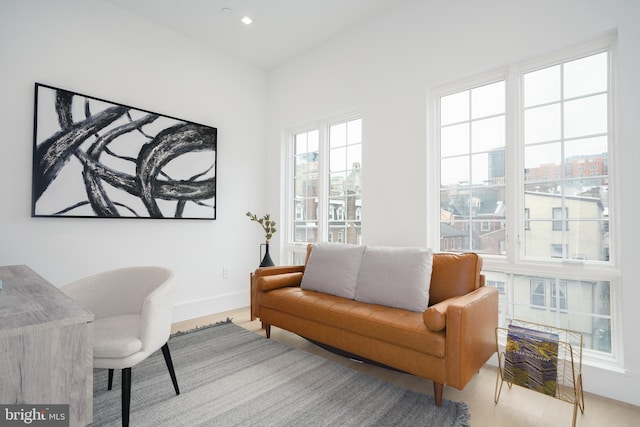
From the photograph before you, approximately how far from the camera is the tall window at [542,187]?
212 centimetres

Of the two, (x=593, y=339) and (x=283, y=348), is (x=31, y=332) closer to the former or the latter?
(x=283, y=348)

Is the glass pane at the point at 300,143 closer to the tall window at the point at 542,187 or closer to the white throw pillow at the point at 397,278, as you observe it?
the tall window at the point at 542,187

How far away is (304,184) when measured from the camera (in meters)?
4.13

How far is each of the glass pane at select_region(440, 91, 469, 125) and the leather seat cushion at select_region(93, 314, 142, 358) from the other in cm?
283

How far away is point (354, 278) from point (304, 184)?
5.88 ft

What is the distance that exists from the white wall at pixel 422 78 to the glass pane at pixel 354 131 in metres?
0.21

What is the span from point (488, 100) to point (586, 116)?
684 millimetres

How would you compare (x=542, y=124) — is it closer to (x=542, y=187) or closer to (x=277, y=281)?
(x=542, y=187)

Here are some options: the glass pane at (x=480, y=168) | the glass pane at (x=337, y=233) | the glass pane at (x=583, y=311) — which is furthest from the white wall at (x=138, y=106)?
the glass pane at (x=583, y=311)

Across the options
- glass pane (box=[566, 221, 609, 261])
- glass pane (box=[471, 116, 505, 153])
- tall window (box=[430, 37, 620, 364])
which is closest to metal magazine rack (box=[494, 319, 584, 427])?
tall window (box=[430, 37, 620, 364])

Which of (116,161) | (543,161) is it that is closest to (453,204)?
(543,161)

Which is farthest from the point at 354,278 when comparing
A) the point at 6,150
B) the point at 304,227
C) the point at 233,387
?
the point at 6,150

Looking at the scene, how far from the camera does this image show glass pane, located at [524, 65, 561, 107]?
2309mm

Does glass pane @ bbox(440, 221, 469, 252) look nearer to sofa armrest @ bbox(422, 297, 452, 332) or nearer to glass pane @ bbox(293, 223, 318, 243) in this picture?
sofa armrest @ bbox(422, 297, 452, 332)
